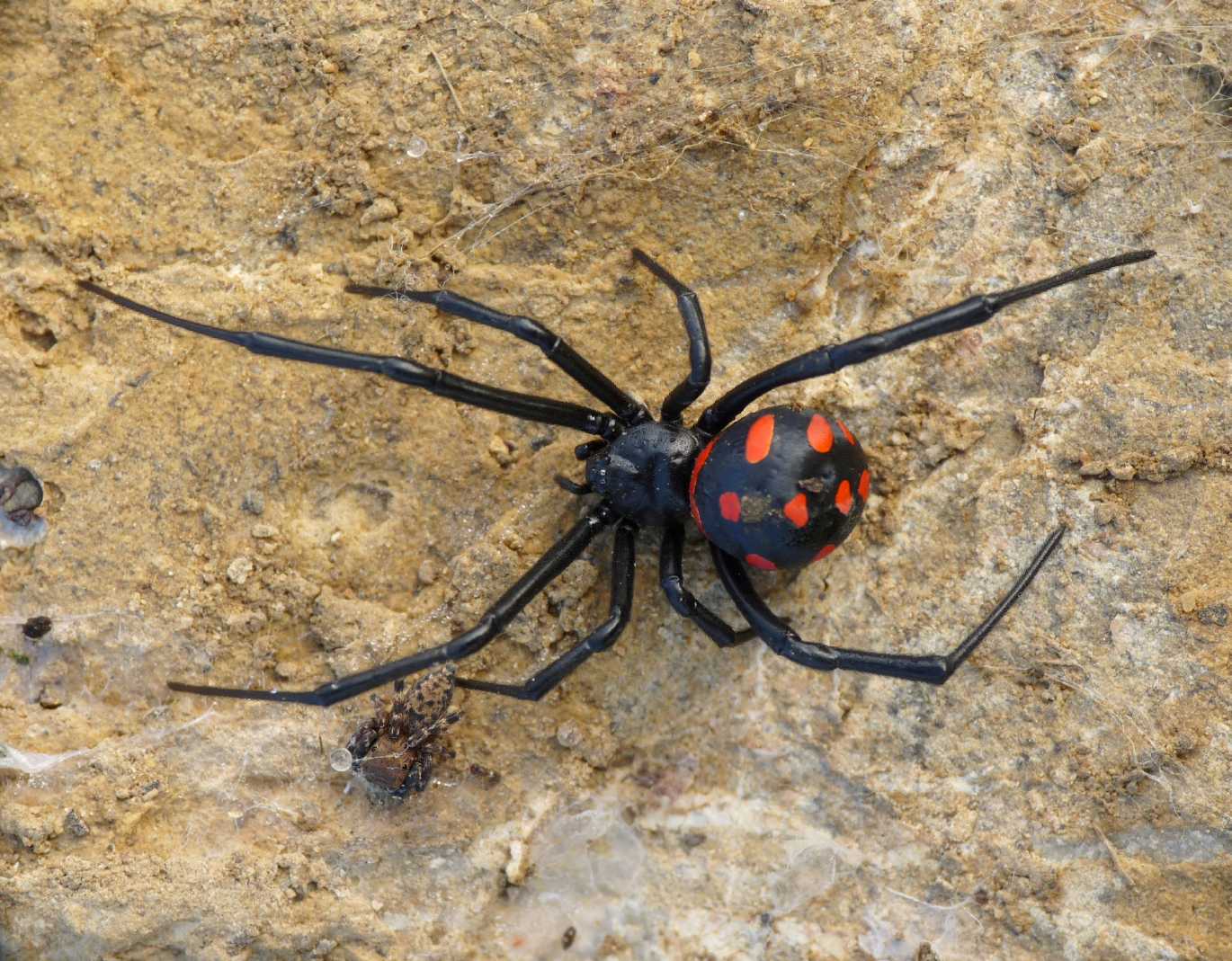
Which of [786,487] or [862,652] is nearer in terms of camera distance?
[786,487]

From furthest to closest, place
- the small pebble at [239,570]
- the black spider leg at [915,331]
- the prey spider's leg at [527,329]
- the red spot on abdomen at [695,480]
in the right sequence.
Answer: the small pebble at [239,570]
the red spot on abdomen at [695,480]
the prey spider's leg at [527,329]
the black spider leg at [915,331]

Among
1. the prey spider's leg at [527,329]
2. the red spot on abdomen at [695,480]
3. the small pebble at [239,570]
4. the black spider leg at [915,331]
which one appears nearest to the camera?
the black spider leg at [915,331]

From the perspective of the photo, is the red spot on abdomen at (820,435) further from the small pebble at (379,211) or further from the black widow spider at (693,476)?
the small pebble at (379,211)

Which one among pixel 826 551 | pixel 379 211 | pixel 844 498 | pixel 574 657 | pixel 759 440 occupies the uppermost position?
pixel 379 211

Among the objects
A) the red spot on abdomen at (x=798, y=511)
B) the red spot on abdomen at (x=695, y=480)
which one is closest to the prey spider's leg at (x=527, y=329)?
the red spot on abdomen at (x=695, y=480)

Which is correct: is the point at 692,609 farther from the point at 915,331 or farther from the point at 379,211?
the point at 379,211

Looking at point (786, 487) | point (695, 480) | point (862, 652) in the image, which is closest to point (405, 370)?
point (695, 480)

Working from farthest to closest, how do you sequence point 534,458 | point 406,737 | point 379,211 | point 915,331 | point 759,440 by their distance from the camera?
point 534,458, point 379,211, point 406,737, point 759,440, point 915,331

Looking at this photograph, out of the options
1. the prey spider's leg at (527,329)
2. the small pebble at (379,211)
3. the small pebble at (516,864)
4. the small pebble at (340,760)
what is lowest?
the small pebble at (516,864)

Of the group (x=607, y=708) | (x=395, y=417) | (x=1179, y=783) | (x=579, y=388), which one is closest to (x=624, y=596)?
(x=607, y=708)
